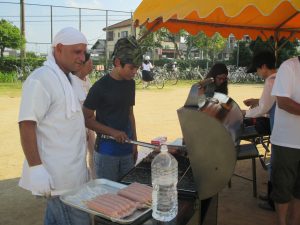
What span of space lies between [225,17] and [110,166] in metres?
3.37

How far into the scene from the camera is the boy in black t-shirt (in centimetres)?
284

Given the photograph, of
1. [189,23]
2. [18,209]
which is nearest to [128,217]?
[18,209]

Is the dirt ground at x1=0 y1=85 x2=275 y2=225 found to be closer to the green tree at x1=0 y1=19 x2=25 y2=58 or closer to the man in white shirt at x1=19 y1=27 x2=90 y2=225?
the man in white shirt at x1=19 y1=27 x2=90 y2=225

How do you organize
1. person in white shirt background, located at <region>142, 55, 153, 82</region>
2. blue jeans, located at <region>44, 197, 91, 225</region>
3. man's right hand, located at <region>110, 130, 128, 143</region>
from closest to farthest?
blue jeans, located at <region>44, 197, 91, 225</region> < man's right hand, located at <region>110, 130, 128, 143</region> < person in white shirt background, located at <region>142, 55, 153, 82</region>

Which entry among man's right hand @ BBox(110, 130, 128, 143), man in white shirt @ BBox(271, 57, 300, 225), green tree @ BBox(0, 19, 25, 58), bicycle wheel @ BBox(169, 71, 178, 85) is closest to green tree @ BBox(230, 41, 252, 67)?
bicycle wheel @ BBox(169, 71, 178, 85)

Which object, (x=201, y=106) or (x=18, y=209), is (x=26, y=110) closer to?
(x=201, y=106)

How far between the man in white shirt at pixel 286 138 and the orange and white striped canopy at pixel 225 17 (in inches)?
21.6

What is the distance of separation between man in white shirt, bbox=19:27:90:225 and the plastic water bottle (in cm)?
56

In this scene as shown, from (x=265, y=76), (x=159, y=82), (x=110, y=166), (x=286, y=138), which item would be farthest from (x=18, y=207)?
(x=159, y=82)

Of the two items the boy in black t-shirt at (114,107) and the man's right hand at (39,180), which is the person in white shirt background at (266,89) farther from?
the man's right hand at (39,180)

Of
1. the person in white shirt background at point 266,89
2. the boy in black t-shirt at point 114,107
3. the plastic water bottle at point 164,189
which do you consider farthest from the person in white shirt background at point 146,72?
the plastic water bottle at point 164,189

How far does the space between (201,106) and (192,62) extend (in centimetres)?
3206

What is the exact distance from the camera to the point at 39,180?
1992 mm

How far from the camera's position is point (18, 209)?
4125 millimetres
